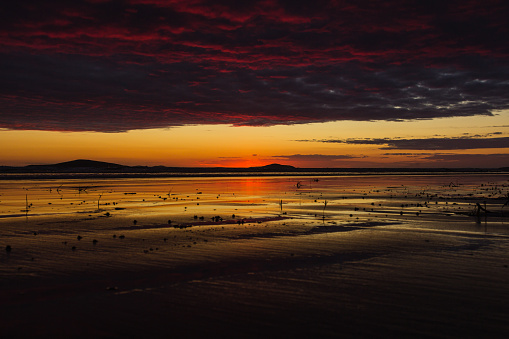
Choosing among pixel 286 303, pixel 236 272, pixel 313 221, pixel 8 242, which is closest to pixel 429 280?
pixel 286 303

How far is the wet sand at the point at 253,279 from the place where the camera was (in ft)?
28.1

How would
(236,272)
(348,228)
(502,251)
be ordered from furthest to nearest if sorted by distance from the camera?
(348,228) < (502,251) < (236,272)

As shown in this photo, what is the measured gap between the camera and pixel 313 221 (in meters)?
24.0

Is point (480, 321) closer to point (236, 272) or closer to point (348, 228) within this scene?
point (236, 272)

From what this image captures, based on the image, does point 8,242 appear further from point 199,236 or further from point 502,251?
point 502,251

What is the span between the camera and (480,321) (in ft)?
28.6

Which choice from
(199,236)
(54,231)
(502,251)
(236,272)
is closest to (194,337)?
(236,272)

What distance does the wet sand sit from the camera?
858 cm

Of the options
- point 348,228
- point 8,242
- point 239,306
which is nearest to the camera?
point 239,306

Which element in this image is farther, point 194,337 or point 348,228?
point 348,228

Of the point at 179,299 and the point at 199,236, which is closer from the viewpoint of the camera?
the point at 179,299

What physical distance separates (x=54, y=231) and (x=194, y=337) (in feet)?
47.6

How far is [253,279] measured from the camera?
11844 millimetres

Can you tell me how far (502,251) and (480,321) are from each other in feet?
26.4
